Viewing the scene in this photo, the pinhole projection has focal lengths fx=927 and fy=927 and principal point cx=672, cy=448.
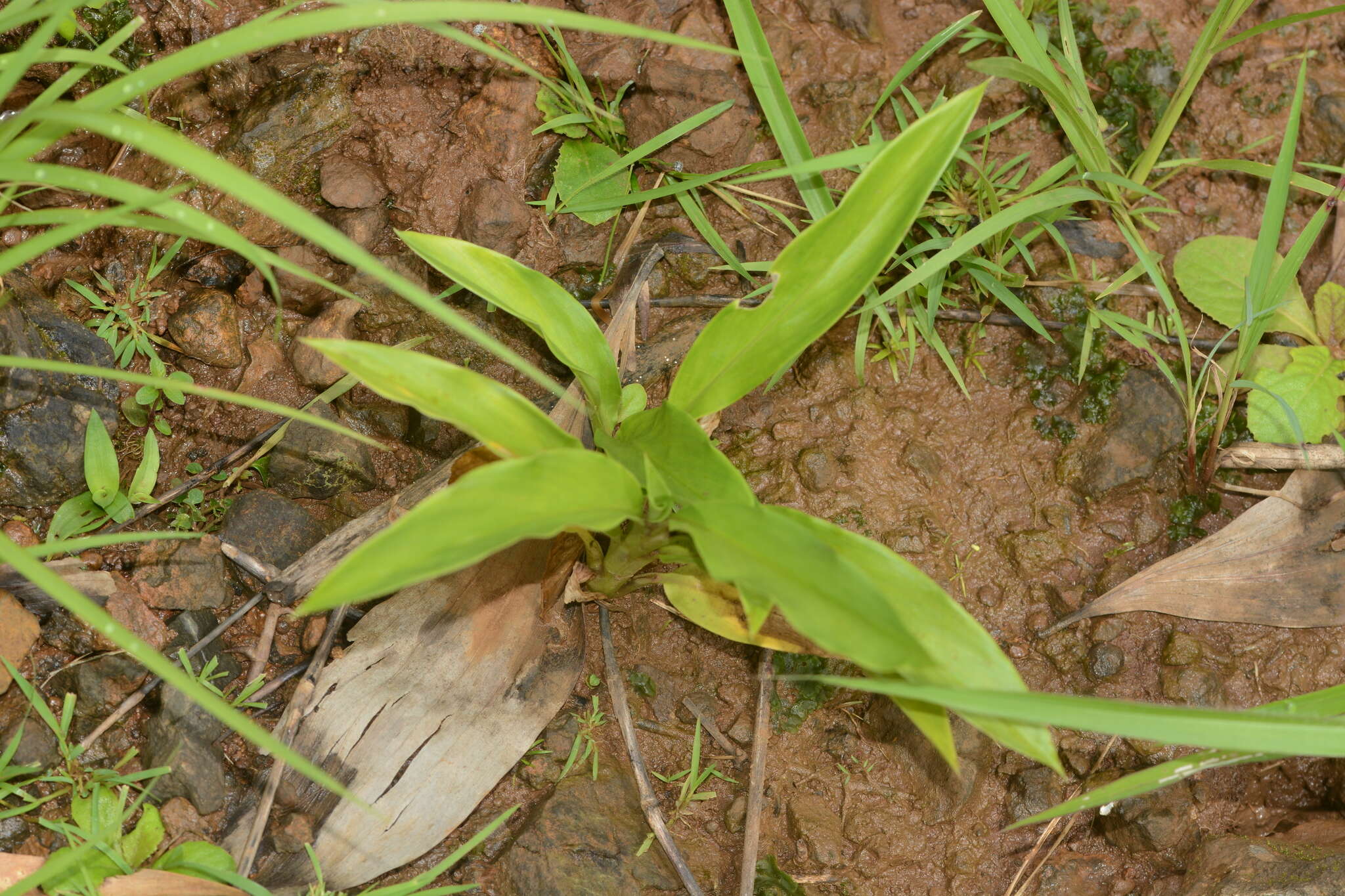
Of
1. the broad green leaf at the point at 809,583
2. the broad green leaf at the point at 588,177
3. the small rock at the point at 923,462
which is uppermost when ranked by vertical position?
the broad green leaf at the point at 588,177

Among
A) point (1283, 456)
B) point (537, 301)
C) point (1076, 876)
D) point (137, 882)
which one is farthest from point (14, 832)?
point (1283, 456)

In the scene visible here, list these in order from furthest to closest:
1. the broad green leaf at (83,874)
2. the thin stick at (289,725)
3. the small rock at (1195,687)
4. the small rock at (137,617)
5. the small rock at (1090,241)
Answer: the small rock at (1090,241) < the small rock at (1195,687) < the small rock at (137,617) < the thin stick at (289,725) < the broad green leaf at (83,874)

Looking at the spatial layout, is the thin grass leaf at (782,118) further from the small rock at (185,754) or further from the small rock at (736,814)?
the small rock at (185,754)

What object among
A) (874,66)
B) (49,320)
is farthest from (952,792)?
(49,320)

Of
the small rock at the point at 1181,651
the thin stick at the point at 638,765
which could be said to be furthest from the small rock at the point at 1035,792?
the thin stick at the point at 638,765

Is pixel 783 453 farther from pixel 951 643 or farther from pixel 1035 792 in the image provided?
pixel 1035 792

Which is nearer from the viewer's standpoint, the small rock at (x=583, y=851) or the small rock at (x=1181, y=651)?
the small rock at (x=583, y=851)

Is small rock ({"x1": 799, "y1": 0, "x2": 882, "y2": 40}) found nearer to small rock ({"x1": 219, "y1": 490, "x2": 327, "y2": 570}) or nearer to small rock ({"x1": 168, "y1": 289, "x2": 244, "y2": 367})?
small rock ({"x1": 168, "y1": 289, "x2": 244, "y2": 367})
